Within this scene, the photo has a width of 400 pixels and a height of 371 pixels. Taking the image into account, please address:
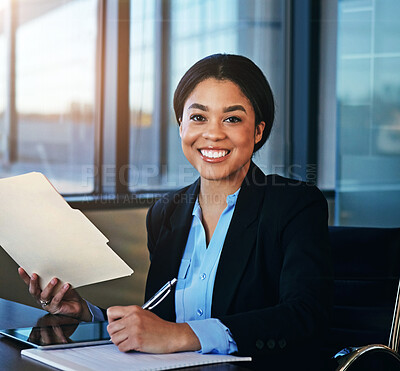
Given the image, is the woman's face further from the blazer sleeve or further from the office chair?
the office chair

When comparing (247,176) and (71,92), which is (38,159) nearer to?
(71,92)

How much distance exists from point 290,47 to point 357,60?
1.76 feet

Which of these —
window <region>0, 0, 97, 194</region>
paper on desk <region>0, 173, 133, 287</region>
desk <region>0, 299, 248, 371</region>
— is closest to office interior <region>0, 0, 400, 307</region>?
window <region>0, 0, 97, 194</region>

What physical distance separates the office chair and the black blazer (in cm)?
37

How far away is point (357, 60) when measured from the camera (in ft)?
13.6

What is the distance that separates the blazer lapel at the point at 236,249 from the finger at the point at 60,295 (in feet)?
1.16

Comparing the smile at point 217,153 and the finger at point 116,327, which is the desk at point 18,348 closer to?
the finger at point 116,327

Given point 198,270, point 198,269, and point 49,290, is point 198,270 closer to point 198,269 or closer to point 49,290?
point 198,269

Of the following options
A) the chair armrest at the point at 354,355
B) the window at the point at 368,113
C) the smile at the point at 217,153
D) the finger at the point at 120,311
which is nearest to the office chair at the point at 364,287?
the chair armrest at the point at 354,355

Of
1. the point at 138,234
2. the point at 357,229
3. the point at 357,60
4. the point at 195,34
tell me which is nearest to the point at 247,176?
the point at 357,229

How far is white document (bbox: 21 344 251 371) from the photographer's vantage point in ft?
3.04

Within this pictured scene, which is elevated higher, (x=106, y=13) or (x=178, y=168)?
(x=106, y=13)

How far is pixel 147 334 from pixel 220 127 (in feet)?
2.26

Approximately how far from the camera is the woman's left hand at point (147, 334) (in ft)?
3.33
